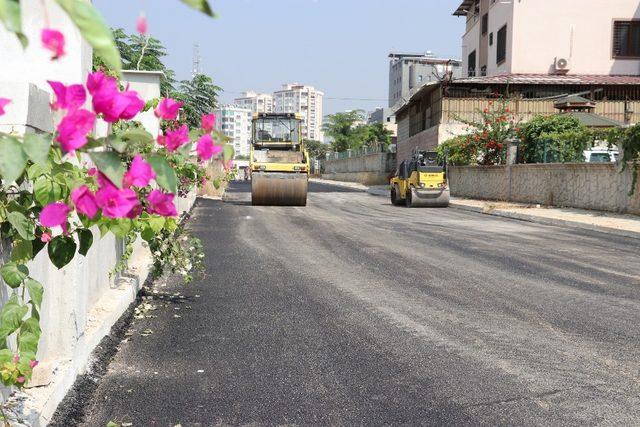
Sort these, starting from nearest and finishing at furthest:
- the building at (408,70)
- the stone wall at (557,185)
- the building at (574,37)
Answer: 1. the stone wall at (557,185)
2. the building at (574,37)
3. the building at (408,70)

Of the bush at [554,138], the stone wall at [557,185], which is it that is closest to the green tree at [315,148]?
the stone wall at [557,185]

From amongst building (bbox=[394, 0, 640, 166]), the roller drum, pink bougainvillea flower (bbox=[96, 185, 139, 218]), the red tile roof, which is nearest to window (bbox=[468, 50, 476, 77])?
building (bbox=[394, 0, 640, 166])

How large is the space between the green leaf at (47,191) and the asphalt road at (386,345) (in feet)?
5.49

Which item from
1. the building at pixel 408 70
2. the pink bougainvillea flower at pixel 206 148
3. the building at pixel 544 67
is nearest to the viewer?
the pink bougainvillea flower at pixel 206 148

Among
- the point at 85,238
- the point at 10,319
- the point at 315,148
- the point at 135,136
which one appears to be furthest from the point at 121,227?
the point at 315,148

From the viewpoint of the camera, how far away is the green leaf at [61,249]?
256 cm

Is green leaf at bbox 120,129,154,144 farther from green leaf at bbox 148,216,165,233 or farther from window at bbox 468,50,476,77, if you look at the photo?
window at bbox 468,50,476,77

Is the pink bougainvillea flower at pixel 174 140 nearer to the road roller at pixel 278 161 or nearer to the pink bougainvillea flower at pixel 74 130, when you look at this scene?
the pink bougainvillea flower at pixel 74 130

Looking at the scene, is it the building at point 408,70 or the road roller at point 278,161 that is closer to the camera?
the road roller at point 278,161

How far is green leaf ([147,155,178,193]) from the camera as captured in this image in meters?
1.49

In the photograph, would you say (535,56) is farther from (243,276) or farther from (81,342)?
(81,342)

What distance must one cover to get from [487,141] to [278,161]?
10287 mm

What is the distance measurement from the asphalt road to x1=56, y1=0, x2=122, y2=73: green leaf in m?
2.94

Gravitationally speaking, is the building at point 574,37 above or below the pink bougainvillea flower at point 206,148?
above
